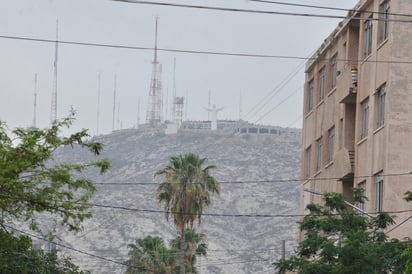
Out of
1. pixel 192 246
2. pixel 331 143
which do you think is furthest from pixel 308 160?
pixel 192 246

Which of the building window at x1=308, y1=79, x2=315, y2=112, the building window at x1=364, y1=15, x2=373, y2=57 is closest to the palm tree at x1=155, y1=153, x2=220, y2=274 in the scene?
the building window at x1=308, y1=79, x2=315, y2=112

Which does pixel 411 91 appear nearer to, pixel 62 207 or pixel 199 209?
pixel 62 207

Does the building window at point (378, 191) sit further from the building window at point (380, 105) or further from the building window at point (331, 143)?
the building window at point (331, 143)

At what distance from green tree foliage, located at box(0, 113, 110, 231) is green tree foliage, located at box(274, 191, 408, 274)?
10.7 metres

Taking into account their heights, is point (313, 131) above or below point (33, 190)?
above

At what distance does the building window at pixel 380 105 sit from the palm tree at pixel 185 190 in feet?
103

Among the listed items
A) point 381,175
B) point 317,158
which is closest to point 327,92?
point 317,158

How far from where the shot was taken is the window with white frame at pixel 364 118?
63688 millimetres

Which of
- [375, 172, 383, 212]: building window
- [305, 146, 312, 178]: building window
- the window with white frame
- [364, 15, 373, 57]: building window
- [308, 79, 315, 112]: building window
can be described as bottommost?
[375, 172, 383, 212]: building window

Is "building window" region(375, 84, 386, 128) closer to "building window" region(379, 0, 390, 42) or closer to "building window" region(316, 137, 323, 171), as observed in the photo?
"building window" region(379, 0, 390, 42)

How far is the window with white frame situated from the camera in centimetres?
6369

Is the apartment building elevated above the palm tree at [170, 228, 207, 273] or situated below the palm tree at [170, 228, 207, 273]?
above

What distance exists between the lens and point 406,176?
190 feet

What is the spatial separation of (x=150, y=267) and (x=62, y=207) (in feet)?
→ 192
